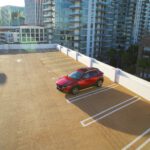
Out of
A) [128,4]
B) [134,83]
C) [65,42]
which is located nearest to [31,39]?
[65,42]

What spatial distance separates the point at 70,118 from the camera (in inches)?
422

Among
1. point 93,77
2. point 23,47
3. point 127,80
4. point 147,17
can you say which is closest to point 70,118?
point 93,77

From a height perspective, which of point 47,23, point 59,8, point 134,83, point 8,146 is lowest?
point 8,146

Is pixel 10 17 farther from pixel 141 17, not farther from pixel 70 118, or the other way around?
pixel 70 118

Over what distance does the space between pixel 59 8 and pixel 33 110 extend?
62677 mm

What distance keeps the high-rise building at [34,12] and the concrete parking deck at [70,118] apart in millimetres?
114008

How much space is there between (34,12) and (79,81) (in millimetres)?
123283

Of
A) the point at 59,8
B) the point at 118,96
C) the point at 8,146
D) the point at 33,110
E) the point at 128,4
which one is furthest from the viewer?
the point at 128,4

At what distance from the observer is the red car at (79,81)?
44.2 ft

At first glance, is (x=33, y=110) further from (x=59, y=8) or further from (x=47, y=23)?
(x=47, y=23)

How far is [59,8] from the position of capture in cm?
6775

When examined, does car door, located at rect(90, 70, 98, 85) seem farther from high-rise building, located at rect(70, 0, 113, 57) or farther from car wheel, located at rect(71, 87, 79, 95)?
high-rise building, located at rect(70, 0, 113, 57)

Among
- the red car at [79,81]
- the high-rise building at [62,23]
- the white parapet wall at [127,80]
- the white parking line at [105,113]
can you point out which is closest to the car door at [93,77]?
the red car at [79,81]

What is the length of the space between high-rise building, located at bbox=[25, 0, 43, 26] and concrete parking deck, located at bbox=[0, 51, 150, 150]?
114 metres
